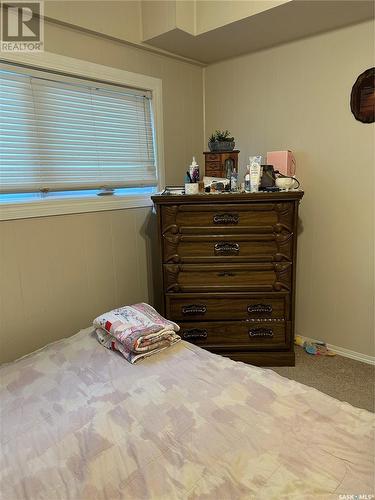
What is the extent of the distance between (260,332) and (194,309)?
1.51 ft

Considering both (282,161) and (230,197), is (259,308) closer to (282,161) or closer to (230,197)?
(230,197)

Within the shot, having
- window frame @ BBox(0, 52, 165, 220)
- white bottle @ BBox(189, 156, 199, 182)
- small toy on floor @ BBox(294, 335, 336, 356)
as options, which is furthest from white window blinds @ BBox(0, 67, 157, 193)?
small toy on floor @ BBox(294, 335, 336, 356)

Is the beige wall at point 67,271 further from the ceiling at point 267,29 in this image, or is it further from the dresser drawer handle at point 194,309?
the ceiling at point 267,29

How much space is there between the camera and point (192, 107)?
9.97ft

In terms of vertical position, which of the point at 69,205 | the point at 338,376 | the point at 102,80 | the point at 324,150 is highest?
the point at 102,80

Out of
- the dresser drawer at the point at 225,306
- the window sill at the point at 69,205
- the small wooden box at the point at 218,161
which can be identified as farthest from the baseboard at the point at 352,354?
the window sill at the point at 69,205

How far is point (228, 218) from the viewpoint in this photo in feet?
7.70

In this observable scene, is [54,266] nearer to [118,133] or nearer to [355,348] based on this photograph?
[118,133]

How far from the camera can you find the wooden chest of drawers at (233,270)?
7.62 feet

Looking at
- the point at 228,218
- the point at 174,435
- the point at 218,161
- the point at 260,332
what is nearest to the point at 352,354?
the point at 260,332

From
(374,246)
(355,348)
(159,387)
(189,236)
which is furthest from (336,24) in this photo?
(159,387)

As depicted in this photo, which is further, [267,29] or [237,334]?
[237,334]

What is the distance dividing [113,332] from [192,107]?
1963 millimetres

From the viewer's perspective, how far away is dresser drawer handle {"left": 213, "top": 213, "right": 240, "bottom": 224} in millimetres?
2344
